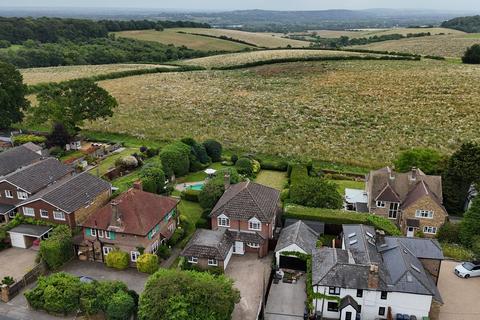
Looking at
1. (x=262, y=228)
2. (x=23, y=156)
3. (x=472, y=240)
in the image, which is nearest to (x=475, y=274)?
(x=472, y=240)

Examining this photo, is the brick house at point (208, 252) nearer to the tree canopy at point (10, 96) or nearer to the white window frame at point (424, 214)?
the white window frame at point (424, 214)

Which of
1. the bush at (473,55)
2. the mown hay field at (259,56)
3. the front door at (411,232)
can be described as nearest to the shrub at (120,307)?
the front door at (411,232)

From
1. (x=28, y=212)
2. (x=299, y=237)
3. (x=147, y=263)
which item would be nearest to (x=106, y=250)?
(x=147, y=263)

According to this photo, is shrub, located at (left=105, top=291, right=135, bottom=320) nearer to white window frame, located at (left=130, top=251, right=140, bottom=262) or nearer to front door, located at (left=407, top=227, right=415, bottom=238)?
white window frame, located at (left=130, top=251, right=140, bottom=262)

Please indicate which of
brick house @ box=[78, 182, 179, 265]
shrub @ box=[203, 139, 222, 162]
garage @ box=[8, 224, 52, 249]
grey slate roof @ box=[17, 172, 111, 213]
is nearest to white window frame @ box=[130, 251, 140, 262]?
brick house @ box=[78, 182, 179, 265]

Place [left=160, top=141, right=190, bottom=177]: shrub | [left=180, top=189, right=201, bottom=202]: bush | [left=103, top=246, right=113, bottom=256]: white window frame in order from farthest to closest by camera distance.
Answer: [left=160, top=141, right=190, bottom=177]: shrub → [left=180, top=189, right=201, bottom=202]: bush → [left=103, top=246, right=113, bottom=256]: white window frame

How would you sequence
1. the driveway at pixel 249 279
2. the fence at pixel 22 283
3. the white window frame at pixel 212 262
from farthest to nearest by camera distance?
the white window frame at pixel 212 262, the fence at pixel 22 283, the driveway at pixel 249 279
